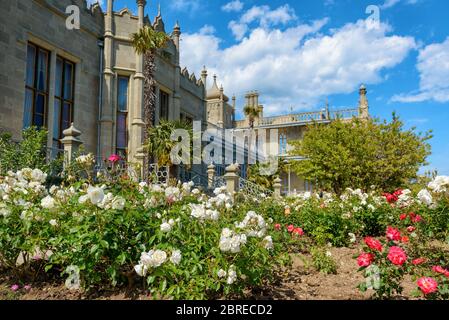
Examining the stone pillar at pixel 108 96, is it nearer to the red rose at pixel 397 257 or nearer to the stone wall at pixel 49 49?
the stone wall at pixel 49 49

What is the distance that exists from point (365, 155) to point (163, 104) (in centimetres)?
1059

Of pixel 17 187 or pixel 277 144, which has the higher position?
pixel 277 144

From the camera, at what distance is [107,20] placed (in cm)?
1405

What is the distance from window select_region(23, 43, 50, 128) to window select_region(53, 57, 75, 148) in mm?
492

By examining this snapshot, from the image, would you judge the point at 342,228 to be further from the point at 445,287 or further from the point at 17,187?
the point at 17,187

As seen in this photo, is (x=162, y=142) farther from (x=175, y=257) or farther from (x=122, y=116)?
(x=175, y=257)

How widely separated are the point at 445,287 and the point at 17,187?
4.79 m

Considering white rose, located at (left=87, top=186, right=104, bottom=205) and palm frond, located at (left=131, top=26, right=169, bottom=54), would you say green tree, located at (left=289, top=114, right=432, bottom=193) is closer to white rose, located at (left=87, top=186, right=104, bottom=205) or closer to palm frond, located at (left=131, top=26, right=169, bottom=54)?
palm frond, located at (left=131, top=26, right=169, bottom=54)

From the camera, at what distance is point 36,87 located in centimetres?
1138

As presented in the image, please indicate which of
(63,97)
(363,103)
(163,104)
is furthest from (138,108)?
(363,103)

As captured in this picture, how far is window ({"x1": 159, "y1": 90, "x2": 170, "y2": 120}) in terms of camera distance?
687 inches

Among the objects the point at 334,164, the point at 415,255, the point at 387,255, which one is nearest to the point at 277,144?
the point at 334,164

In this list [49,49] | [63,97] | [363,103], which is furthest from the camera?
[363,103]

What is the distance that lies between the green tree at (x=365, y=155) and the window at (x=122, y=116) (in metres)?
9.76
